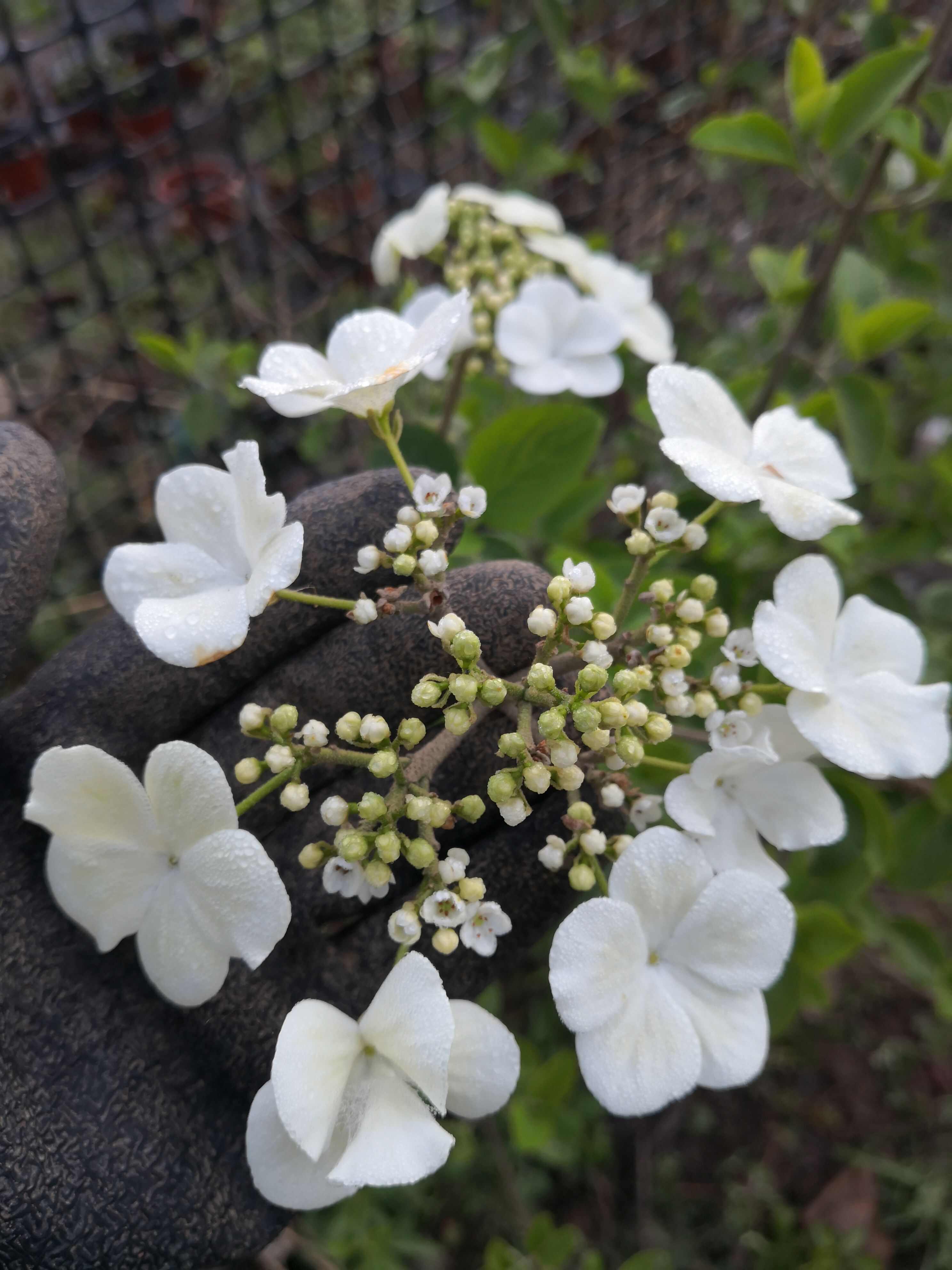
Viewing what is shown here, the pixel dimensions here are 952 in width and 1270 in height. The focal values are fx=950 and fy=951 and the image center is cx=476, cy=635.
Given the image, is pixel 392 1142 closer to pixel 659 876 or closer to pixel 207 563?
pixel 659 876

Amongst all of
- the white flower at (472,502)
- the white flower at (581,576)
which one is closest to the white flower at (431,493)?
the white flower at (472,502)

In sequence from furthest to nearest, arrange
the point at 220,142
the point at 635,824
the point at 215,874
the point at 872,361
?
the point at 872,361 → the point at 220,142 → the point at 635,824 → the point at 215,874

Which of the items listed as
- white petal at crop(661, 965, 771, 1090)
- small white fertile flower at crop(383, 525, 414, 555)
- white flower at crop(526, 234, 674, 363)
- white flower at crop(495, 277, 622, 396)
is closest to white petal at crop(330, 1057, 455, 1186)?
white petal at crop(661, 965, 771, 1090)

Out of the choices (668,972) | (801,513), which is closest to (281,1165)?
(668,972)

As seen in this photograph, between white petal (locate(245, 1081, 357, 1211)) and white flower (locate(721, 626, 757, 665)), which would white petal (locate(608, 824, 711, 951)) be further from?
white petal (locate(245, 1081, 357, 1211))

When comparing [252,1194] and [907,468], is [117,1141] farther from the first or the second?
[907,468]

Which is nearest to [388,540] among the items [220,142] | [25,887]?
[25,887]

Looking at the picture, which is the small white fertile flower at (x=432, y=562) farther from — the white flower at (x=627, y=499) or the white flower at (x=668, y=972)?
the white flower at (x=668, y=972)
